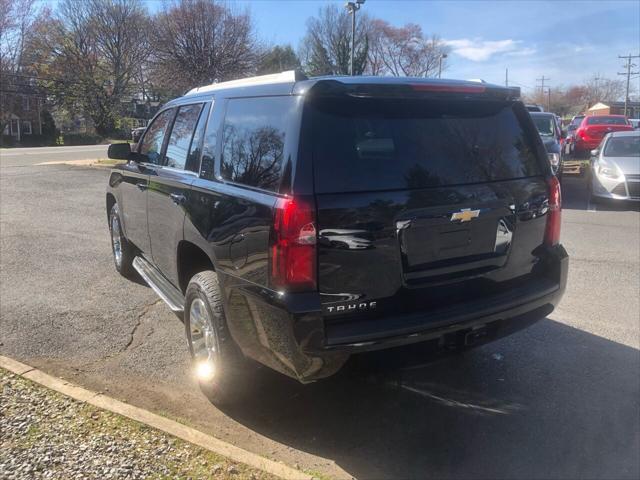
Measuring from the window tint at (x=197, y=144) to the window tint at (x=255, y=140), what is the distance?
13.6 inches

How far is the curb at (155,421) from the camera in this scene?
9.34 ft

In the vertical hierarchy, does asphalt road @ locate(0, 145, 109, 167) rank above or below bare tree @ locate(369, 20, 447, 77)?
below

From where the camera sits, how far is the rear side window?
70.9 ft

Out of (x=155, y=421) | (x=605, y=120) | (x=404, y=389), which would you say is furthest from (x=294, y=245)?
(x=605, y=120)

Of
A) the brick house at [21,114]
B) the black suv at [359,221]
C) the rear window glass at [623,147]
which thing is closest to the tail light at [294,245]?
the black suv at [359,221]

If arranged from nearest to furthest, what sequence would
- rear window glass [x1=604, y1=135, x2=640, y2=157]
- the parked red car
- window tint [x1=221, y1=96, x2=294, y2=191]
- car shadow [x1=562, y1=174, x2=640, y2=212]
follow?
window tint [x1=221, y1=96, x2=294, y2=191], car shadow [x1=562, y1=174, x2=640, y2=212], rear window glass [x1=604, y1=135, x2=640, y2=157], the parked red car

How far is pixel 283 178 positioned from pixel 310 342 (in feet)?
2.66

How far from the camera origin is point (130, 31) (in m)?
51.3

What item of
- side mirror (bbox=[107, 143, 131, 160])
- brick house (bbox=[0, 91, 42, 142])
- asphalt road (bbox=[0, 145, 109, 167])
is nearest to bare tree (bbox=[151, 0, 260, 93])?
asphalt road (bbox=[0, 145, 109, 167])

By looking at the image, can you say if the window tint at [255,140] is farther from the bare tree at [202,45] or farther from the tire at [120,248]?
the bare tree at [202,45]

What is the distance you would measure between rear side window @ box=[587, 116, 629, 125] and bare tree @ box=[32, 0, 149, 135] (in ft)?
127

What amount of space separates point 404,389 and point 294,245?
5.36 feet

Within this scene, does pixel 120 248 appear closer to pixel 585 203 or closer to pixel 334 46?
pixel 585 203

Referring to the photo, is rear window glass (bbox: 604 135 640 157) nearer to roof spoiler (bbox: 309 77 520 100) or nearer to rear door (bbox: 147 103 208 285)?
roof spoiler (bbox: 309 77 520 100)
